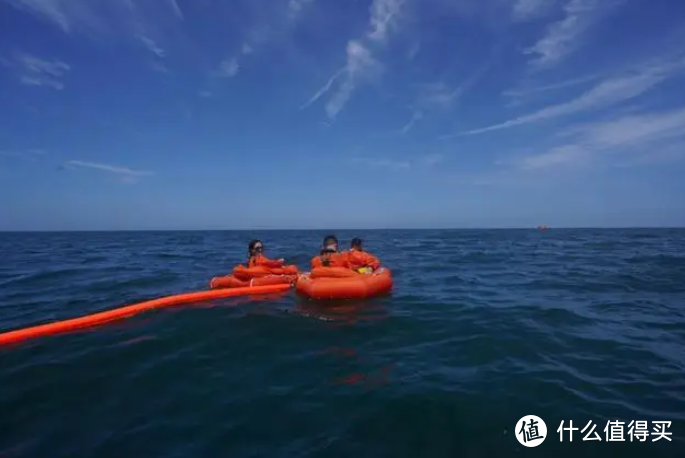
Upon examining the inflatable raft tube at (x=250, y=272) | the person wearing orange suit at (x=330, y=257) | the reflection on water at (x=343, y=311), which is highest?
the person wearing orange suit at (x=330, y=257)

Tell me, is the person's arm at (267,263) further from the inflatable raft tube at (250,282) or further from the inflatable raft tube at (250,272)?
the inflatable raft tube at (250,282)

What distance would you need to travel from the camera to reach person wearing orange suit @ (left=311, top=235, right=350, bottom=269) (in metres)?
12.0

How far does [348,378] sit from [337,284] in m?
4.86

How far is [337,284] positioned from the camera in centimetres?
1122

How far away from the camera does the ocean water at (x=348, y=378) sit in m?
4.73

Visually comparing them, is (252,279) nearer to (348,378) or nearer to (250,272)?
(250,272)

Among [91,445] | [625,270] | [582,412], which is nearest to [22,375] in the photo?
[91,445]

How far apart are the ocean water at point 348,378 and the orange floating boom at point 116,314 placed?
0.28 m

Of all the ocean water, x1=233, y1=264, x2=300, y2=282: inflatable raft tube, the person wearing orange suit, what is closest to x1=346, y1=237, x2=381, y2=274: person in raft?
the person wearing orange suit

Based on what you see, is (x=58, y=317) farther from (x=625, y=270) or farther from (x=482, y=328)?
(x=625, y=270)

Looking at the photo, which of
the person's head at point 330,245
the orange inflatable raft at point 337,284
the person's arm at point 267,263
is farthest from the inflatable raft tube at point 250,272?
the person's head at point 330,245

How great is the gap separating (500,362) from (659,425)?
2.35 meters

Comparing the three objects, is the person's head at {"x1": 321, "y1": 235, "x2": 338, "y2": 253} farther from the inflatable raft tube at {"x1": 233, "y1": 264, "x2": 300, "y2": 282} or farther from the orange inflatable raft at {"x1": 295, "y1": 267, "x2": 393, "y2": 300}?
the inflatable raft tube at {"x1": 233, "y1": 264, "x2": 300, "y2": 282}

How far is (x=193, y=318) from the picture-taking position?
1002 centimetres
